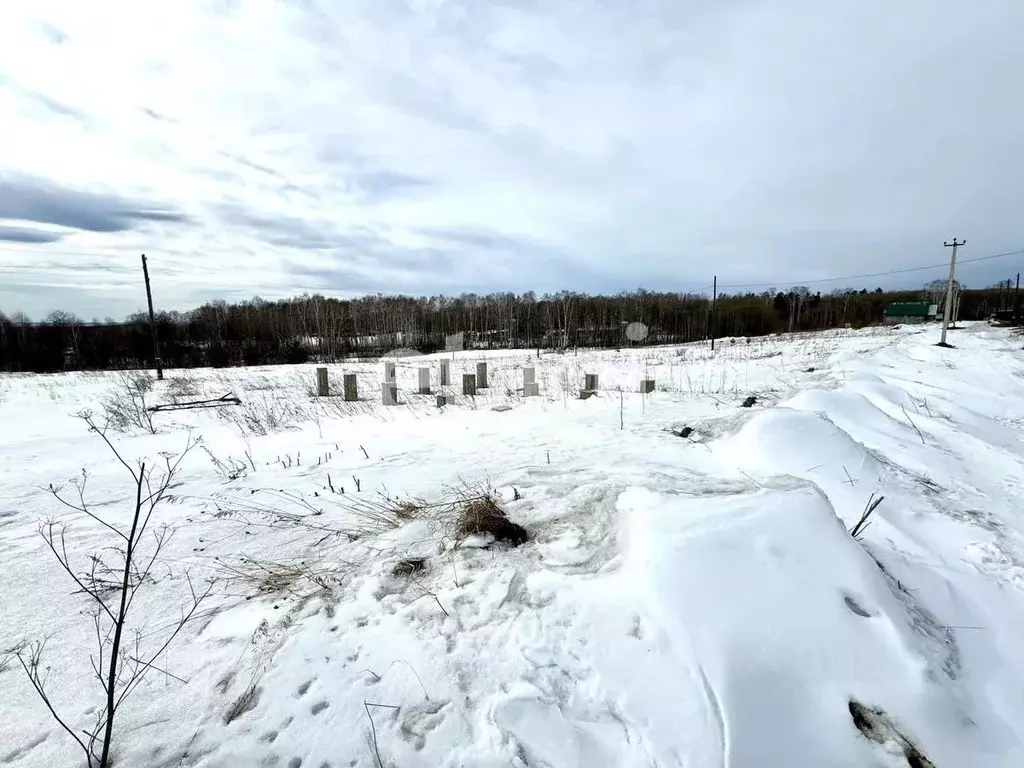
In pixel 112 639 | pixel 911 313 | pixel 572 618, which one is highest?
pixel 911 313

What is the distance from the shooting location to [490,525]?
3408mm

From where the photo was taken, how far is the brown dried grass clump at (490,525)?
3.33 metres

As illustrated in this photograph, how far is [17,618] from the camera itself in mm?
2668

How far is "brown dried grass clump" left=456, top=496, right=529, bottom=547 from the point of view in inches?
131

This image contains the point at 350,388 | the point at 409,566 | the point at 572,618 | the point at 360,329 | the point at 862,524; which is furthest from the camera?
the point at 360,329

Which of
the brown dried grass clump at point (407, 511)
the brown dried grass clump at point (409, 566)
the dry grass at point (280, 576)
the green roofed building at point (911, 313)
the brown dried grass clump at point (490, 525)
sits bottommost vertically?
the dry grass at point (280, 576)

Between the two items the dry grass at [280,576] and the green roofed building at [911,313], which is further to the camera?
the green roofed building at [911,313]

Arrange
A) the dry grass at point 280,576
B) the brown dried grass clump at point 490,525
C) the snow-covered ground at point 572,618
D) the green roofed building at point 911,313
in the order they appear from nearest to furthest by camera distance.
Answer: the snow-covered ground at point 572,618 < the dry grass at point 280,576 < the brown dried grass clump at point 490,525 < the green roofed building at point 911,313

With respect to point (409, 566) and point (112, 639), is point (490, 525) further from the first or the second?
point (112, 639)

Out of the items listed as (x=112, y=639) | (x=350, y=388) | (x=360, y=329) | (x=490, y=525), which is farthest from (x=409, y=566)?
(x=360, y=329)

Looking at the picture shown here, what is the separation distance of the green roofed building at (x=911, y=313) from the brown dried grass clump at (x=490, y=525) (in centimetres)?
8168

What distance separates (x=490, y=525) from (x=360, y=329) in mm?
55695

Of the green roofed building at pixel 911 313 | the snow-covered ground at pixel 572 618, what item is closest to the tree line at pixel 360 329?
the green roofed building at pixel 911 313

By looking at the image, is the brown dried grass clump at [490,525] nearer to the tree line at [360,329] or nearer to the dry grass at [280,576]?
the dry grass at [280,576]
